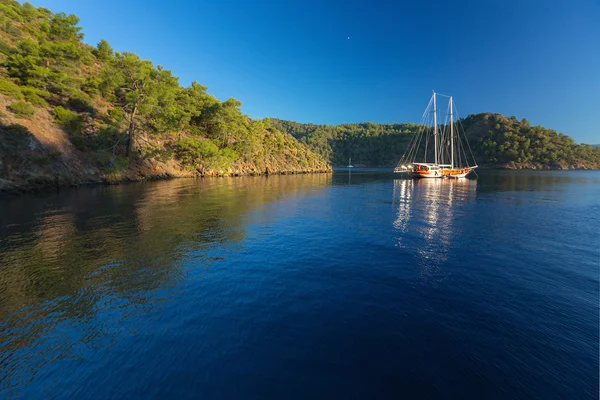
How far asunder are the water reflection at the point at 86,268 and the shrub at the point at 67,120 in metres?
28.7

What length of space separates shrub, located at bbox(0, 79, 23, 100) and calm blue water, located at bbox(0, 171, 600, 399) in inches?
1477

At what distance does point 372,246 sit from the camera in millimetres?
17922

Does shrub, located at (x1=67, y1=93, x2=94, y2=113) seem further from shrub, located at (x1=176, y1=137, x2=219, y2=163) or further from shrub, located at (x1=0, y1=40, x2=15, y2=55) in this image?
shrub, located at (x1=176, y1=137, x2=219, y2=163)

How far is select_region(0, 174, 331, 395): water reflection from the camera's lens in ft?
26.2

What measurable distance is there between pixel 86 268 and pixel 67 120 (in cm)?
5292

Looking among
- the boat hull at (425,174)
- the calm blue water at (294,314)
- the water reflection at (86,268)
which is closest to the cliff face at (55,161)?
the water reflection at (86,268)

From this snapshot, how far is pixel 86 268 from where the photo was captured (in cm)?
1323

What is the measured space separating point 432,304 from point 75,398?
38.0 feet

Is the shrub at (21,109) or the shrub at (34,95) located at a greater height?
the shrub at (34,95)

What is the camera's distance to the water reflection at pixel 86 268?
7973 mm

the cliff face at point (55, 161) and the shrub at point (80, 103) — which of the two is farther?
the shrub at point (80, 103)

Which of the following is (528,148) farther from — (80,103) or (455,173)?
(80,103)

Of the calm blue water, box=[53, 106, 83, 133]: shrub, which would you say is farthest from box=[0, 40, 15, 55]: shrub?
Answer: the calm blue water

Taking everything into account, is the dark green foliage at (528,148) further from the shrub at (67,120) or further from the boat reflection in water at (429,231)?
the shrub at (67,120)
